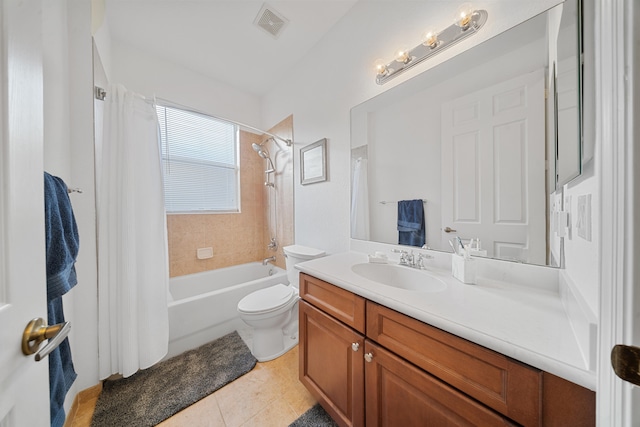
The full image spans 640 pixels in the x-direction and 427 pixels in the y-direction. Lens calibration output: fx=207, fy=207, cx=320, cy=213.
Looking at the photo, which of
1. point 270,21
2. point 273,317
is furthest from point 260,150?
point 273,317

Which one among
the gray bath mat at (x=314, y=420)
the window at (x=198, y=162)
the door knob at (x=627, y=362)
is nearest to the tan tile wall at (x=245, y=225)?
the window at (x=198, y=162)

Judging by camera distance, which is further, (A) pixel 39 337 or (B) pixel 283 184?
(B) pixel 283 184

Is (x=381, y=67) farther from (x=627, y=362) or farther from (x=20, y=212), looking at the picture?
(x=20, y=212)

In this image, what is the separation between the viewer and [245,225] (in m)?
2.65

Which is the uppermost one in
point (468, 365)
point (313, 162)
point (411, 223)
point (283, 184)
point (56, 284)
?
point (313, 162)

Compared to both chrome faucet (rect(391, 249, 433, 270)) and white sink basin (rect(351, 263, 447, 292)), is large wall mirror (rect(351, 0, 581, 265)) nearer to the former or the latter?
chrome faucet (rect(391, 249, 433, 270))

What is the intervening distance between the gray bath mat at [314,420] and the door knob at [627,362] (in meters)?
1.21

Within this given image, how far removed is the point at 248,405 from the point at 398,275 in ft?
3.76

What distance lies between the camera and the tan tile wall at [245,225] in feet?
7.23

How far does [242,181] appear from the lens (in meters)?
2.62

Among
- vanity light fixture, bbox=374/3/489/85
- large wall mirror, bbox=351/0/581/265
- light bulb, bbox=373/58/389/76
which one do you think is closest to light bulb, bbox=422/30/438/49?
vanity light fixture, bbox=374/3/489/85

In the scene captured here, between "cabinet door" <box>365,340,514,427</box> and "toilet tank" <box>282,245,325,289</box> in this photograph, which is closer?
"cabinet door" <box>365,340,514,427</box>

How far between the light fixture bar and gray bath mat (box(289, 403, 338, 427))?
2011 mm

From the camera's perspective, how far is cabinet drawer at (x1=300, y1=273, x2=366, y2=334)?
2.85ft
